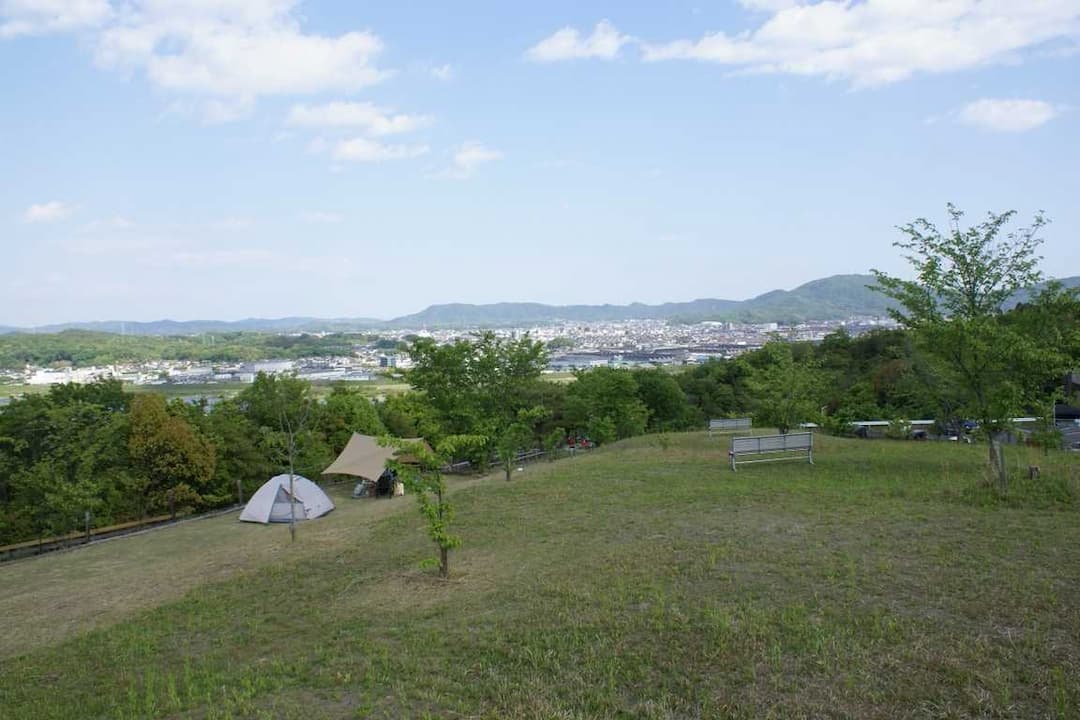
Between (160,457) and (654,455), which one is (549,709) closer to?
(654,455)

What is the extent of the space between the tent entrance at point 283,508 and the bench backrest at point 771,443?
35.1ft

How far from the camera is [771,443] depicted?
48.9ft

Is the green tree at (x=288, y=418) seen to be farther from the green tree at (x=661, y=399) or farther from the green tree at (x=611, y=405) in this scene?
the green tree at (x=661, y=399)

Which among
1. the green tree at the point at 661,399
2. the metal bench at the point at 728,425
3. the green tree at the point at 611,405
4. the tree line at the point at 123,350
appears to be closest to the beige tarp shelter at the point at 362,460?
the metal bench at the point at 728,425

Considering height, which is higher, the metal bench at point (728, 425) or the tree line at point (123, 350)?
the tree line at point (123, 350)

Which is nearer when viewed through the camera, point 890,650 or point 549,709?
point 549,709

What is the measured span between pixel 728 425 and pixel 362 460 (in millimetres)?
12614

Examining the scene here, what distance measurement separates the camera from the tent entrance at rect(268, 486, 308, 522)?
16.3m

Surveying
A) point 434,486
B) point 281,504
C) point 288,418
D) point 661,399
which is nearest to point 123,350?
point 661,399

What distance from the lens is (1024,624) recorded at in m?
5.43

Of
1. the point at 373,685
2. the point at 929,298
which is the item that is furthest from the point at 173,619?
the point at 929,298

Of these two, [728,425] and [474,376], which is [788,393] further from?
[474,376]

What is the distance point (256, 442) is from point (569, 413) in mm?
15673

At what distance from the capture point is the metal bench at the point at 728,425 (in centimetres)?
2295
